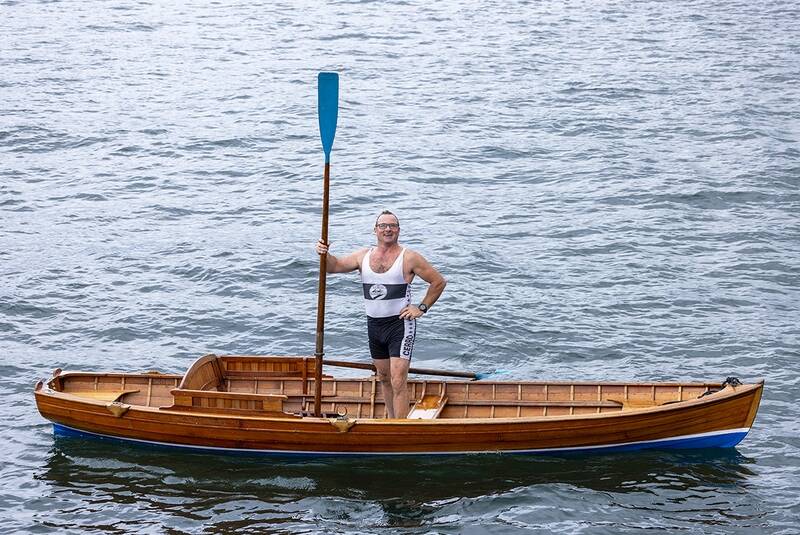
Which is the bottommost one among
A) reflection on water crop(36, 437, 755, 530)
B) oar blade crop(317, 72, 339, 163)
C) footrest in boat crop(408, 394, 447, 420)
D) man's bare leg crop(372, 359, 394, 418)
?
reflection on water crop(36, 437, 755, 530)

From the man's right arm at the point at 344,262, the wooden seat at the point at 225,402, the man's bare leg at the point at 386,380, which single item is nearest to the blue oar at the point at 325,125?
the man's right arm at the point at 344,262

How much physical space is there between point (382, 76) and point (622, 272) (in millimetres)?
15739

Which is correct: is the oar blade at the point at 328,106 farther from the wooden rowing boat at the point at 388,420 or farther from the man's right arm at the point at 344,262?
the wooden rowing boat at the point at 388,420

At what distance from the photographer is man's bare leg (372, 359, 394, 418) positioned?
44.1ft

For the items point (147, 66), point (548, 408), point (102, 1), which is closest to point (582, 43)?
point (147, 66)

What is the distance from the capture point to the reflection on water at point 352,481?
41.9 ft

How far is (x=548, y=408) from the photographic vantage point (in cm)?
1412

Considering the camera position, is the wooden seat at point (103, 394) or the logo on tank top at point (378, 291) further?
the wooden seat at point (103, 394)

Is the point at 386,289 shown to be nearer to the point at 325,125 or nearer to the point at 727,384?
the point at 325,125

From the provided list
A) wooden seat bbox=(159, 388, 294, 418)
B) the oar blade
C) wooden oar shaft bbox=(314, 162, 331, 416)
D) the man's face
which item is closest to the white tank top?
the man's face

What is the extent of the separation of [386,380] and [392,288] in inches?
49.5

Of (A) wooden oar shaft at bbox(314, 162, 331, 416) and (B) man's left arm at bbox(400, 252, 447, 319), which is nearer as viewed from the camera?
(A) wooden oar shaft at bbox(314, 162, 331, 416)

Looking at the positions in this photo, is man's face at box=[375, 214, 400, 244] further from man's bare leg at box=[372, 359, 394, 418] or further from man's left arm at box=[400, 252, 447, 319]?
man's bare leg at box=[372, 359, 394, 418]

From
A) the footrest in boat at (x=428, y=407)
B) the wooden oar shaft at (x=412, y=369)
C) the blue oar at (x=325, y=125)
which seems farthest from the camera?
the wooden oar shaft at (x=412, y=369)
